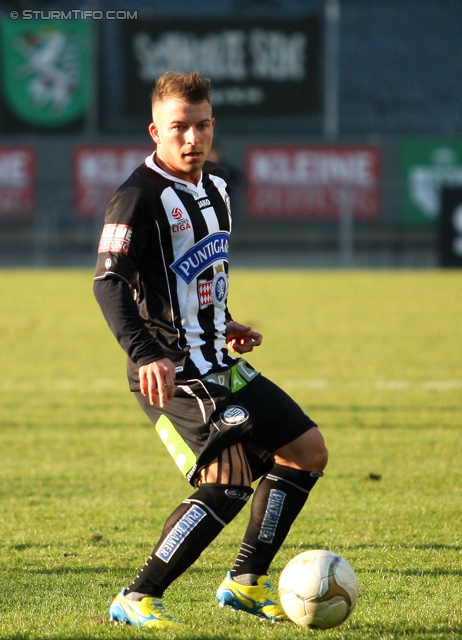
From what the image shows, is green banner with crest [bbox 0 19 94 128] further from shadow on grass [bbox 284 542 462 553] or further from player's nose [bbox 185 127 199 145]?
player's nose [bbox 185 127 199 145]

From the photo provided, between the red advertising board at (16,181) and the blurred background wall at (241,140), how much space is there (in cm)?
3

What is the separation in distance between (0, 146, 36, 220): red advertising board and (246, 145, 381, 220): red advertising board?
5.78 m

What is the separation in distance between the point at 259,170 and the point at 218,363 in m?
23.9

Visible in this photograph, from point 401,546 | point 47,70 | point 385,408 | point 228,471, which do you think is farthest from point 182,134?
point 47,70

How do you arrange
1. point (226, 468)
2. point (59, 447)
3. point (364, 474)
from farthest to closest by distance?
point (59, 447), point (364, 474), point (226, 468)

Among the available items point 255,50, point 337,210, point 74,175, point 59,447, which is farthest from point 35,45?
point 59,447

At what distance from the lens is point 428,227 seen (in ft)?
86.4

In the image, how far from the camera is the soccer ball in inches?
139

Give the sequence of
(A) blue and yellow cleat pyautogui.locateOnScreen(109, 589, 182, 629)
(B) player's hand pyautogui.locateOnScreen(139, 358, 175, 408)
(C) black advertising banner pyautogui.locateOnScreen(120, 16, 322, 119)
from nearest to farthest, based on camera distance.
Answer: (B) player's hand pyautogui.locateOnScreen(139, 358, 175, 408) < (A) blue and yellow cleat pyautogui.locateOnScreen(109, 589, 182, 629) < (C) black advertising banner pyautogui.locateOnScreen(120, 16, 322, 119)

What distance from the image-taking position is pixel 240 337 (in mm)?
4070

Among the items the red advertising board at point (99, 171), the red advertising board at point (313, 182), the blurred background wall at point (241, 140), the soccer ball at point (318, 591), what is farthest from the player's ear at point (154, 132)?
the red advertising board at point (99, 171)

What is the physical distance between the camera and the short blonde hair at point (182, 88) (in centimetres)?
360

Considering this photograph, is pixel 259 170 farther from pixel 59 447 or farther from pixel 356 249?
pixel 59 447

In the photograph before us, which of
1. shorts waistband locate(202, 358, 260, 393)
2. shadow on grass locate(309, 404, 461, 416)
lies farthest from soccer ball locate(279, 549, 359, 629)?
shadow on grass locate(309, 404, 461, 416)
